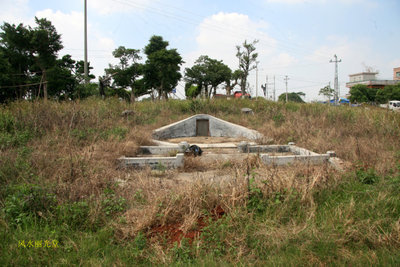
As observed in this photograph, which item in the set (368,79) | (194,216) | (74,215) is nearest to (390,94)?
(194,216)

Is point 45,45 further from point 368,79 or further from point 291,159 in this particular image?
point 368,79

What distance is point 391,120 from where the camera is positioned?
8391 mm

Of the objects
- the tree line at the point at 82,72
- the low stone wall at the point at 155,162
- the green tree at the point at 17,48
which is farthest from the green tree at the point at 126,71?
the low stone wall at the point at 155,162

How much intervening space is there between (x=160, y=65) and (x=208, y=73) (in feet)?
34.5

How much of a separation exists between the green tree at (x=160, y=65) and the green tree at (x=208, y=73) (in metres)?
7.31

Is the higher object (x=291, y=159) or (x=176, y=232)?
(x=291, y=159)

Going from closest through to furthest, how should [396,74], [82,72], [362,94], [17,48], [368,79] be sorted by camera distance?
[17,48] → [82,72] → [362,94] → [396,74] → [368,79]

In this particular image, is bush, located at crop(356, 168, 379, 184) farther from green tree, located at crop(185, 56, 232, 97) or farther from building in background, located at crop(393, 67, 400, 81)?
building in background, located at crop(393, 67, 400, 81)

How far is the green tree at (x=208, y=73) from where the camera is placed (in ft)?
124

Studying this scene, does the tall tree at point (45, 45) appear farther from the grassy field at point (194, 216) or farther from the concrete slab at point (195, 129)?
the grassy field at point (194, 216)

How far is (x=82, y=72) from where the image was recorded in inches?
1099

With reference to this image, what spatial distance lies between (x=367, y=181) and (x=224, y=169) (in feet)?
7.68

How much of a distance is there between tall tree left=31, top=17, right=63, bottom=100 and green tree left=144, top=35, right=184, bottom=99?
9997mm

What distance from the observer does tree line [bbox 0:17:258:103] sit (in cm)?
1664
